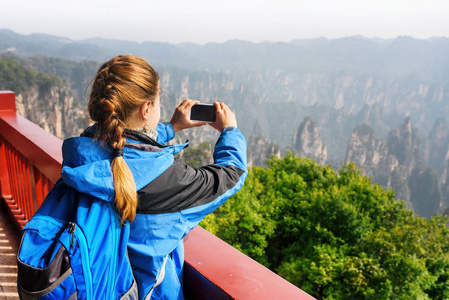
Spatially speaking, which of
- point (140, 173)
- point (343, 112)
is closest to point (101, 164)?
point (140, 173)

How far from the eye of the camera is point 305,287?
12.4 metres

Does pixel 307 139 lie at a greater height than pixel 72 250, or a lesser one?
lesser

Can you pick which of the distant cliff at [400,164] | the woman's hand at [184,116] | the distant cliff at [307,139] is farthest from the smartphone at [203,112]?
the distant cliff at [307,139]

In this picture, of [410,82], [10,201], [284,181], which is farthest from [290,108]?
[10,201]

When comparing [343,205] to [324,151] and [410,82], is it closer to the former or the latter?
[324,151]

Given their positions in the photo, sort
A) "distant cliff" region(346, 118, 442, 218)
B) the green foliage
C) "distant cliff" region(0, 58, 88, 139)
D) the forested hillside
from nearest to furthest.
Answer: the green foliage
"distant cliff" region(0, 58, 88, 139)
"distant cliff" region(346, 118, 442, 218)
the forested hillside

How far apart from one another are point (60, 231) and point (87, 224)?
74mm

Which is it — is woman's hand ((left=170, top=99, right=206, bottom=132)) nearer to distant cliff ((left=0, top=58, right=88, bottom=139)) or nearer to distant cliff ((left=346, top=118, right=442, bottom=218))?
distant cliff ((left=0, top=58, right=88, bottom=139))

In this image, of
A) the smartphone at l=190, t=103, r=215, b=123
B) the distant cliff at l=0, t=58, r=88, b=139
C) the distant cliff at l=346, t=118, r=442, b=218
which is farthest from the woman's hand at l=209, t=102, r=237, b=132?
the distant cliff at l=346, t=118, r=442, b=218

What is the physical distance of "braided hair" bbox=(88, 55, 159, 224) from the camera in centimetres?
95

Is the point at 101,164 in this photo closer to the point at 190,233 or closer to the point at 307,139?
the point at 190,233

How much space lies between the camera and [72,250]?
3.00 ft

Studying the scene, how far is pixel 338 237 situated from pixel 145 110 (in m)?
14.4

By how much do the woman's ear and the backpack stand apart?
30cm
